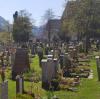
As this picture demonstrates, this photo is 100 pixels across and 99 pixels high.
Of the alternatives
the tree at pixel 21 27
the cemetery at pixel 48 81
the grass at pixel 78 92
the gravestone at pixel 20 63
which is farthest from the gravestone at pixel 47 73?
the tree at pixel 21 27

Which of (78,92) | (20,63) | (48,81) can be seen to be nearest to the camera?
(78,92)

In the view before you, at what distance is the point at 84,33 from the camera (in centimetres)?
5262

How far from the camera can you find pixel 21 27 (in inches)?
2896

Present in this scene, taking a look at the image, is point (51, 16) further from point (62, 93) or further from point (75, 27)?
point (62, 93)

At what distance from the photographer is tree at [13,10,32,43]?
73.5 metres

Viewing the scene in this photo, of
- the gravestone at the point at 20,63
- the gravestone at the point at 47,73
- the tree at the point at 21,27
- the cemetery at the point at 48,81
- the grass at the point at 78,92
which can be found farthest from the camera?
the tree at the point at 21,27

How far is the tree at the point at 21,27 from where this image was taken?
241 feet

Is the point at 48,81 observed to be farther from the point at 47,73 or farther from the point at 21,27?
the point at 21,27

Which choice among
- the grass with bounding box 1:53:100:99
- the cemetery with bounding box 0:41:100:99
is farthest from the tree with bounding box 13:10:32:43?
the grass with bounding box 1:53:100:99

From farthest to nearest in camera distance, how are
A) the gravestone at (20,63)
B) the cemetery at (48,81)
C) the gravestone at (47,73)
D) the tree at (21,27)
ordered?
1. the tree at (21,27)
2. the gravestone at (20,63)
3. the gravestone at (47,73)
4. the cemetery at (48,81)

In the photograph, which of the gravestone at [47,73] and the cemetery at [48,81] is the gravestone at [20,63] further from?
the gravestone at [47,73]

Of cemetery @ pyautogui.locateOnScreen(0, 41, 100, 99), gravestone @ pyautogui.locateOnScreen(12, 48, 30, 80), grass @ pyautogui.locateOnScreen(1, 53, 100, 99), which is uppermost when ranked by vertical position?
gravestone @ pyautogui.locateOnScreen(12, 48, 30, 80)

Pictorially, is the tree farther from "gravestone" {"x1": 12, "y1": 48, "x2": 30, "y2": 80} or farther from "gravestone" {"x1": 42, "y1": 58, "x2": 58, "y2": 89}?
"gravestone" {"x1": 42, "y1": 58, "x2": 58, "y2": 89}

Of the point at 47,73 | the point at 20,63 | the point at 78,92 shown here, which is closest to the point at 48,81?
the point at 47,73
